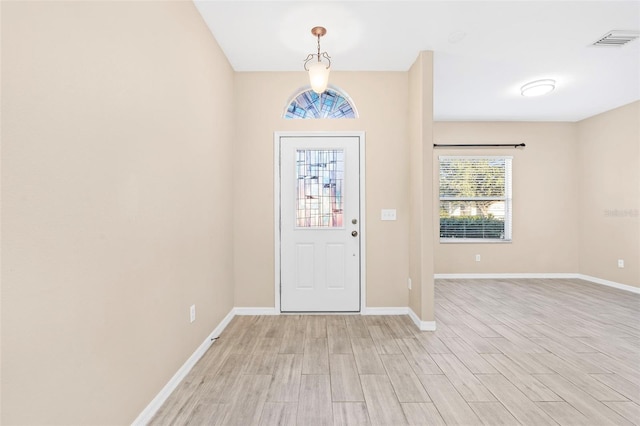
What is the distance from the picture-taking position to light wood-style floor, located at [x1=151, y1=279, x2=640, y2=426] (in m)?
1.77

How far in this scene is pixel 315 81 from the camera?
8.45ft

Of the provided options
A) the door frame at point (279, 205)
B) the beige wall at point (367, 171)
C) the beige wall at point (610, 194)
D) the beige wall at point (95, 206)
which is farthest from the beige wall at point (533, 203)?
the beige wall at point (95, 206)

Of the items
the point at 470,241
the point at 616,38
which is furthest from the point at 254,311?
the point at 616,38

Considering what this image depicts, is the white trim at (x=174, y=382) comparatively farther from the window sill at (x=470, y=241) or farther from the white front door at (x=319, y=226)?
the window sill at (x=470, y=241)

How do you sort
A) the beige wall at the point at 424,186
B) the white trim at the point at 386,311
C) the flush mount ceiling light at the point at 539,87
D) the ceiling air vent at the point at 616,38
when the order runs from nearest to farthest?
the ceiling air vent at the point at 616,38
the beige wall at the point at 424,186
the white trim at the point at 386,311
the flush mount ceiling light at the point at 539,87

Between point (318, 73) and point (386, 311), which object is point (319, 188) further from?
point (386, 311)

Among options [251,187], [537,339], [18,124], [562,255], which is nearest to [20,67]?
[18,124]

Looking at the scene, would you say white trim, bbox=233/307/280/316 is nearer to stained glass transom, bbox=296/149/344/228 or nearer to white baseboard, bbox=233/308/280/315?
white baseboard, bbox=233/308/280/315

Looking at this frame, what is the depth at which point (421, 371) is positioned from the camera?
2254mm

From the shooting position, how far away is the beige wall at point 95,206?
0.98 meters

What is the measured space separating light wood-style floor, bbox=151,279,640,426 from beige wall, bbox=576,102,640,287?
4.80ft

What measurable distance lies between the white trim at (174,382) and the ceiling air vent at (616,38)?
4.59 metres

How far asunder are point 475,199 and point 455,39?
3273 millimetres

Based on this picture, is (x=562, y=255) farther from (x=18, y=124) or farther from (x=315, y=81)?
(x=18, y=124)
